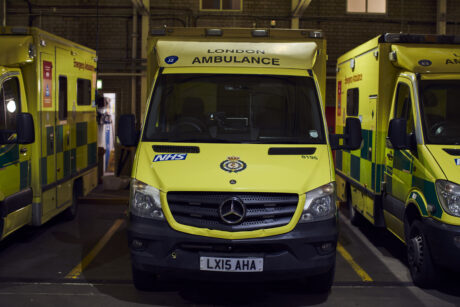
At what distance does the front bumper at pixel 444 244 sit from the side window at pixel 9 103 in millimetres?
4799

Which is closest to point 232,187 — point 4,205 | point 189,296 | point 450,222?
point 189,296

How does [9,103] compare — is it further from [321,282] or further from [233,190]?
[321,282]

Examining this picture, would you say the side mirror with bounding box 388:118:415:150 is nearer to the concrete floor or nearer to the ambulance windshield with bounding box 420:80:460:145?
the ambulance windshield with bounding box 420:80:460:145

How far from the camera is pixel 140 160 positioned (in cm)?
520

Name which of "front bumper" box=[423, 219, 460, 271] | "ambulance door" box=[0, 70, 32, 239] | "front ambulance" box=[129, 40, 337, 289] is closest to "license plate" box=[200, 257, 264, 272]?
"front ambulance" box=[129, 40, 337, 289]

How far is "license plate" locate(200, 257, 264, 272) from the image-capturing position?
4754 mm

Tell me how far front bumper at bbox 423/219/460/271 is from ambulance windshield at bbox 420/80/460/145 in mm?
958

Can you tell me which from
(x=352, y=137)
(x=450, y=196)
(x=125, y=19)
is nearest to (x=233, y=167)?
(x=352, y=137)

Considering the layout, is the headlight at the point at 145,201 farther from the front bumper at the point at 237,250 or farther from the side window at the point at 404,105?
the side window at the point at 404,105

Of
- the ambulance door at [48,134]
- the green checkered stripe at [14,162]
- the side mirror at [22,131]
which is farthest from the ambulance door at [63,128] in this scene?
the side mirror at [22,131]

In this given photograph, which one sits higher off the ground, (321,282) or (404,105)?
(404,105)

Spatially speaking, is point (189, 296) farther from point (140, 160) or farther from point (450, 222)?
point (450, 222)

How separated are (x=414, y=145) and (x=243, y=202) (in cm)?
228

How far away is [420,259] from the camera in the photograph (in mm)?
5871
